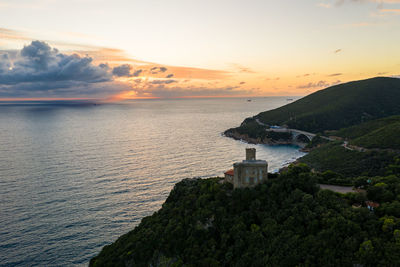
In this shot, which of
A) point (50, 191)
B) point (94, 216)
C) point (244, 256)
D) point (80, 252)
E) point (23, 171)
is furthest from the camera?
point (23, 171)

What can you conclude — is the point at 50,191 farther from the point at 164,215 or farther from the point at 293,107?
the point at 293,107

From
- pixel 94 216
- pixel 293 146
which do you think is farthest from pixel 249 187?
pixel 293 146

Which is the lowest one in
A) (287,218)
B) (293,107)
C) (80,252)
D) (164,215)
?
(80,252)

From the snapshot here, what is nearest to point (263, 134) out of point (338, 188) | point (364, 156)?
point (364, 156)

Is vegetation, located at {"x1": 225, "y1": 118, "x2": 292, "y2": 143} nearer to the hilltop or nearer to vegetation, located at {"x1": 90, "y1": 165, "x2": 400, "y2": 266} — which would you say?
the hilltop

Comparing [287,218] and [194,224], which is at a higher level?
[287,218]

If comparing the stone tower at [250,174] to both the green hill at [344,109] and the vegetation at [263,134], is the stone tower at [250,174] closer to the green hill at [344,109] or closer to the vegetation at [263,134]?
the vegetation at [263,134]

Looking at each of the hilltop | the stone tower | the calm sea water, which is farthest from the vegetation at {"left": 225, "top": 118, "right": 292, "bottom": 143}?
the stone tower
